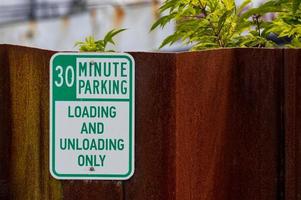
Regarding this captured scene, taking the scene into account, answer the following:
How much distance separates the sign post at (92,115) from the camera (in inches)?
65.7

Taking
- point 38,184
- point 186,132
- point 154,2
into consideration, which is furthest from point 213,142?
point 154,2

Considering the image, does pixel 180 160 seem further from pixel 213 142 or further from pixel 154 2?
pixel 154 2

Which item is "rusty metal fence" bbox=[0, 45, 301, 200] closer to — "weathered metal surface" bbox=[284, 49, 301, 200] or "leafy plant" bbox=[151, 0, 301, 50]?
"weathered metal surface" bbox=[284, 49, 301, 200]

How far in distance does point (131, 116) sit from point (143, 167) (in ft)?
0.47

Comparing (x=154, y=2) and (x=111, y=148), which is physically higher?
(x=154, y=2)

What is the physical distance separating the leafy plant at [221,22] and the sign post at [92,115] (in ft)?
0.80

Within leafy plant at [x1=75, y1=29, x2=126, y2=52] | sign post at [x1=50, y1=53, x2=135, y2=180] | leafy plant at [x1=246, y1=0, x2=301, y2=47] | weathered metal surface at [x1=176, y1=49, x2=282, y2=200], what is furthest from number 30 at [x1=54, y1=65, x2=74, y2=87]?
leafy plant at [x1=246, y1=0, x2=301, y2=47]

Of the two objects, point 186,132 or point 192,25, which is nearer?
point 186,132

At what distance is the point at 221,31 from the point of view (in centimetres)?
181

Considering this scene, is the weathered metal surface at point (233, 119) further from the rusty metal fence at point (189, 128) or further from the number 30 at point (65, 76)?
the number 30 at point (65, 76)

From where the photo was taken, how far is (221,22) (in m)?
1.74

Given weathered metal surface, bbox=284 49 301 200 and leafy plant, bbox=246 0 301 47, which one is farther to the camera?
leafy plant, bbox=246 0 301 47

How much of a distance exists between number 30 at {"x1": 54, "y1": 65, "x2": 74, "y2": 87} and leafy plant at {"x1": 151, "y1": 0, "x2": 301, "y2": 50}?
11.8 inches

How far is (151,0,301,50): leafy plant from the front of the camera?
1.78 metres
